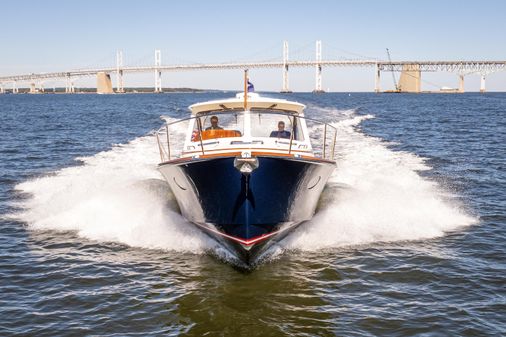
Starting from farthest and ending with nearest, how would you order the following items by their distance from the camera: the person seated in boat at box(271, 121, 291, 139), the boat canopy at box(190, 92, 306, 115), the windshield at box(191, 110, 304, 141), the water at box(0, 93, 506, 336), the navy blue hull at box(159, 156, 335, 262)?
the boat canopy at box(190, 92, 306, 115) → the person seated in boat at box(271, 121, 291, 139) → the windshield at box(191, 110, 304, 141) → the navy blue hull at box(159, 156, 335, 262) → the water at box(0, 93, 506, 336)

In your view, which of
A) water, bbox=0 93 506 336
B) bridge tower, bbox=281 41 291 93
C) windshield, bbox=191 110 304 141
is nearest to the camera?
water, bbox=0 93 506 336

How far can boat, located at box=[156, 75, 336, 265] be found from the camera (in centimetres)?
920

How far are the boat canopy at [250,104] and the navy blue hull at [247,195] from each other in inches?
87.6

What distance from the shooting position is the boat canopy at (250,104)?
11564 millimetres

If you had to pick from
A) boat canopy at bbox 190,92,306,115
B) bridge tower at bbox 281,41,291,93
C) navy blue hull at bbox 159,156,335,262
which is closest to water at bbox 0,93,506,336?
navy blue hull at bbox 159,156,335,262

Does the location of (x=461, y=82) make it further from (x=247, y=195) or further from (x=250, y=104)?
(x=247, y=195)

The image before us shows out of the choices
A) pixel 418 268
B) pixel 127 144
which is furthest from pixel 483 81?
pixel 418 268

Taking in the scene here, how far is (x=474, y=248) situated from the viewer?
1070 centimetres

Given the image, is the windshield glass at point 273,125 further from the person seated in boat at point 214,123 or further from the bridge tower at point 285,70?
the bridge tower at point 285,70

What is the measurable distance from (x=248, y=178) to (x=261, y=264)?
1796mm

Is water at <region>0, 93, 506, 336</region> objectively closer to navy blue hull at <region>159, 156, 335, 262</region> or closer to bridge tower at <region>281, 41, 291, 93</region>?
navy blue hull at <region>159, 156, 335, 262</region>

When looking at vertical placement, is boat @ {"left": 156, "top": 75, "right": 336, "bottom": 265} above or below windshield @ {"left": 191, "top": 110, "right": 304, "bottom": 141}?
below

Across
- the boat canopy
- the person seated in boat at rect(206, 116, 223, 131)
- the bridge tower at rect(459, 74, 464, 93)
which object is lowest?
the person seated in boat at rect(206, 116, 223, 131)

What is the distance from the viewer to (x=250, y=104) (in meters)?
11.5
